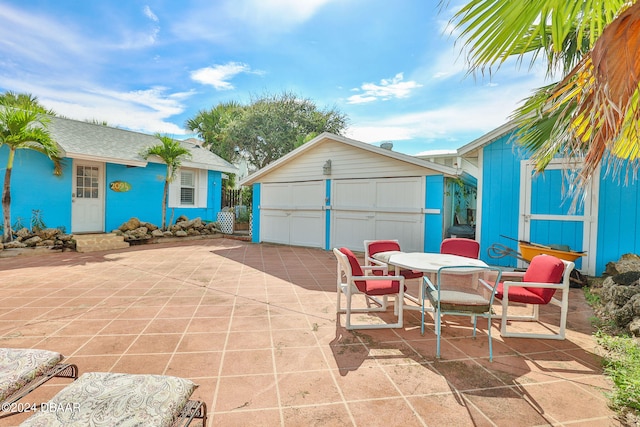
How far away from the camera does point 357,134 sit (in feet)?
65.1

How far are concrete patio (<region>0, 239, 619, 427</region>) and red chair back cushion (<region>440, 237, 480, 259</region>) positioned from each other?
1250 mm

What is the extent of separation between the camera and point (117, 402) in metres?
1.37

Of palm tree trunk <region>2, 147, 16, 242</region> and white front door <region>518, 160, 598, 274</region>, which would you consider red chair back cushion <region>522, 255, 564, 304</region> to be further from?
palm tree trunk <region>2, 147, 16, 242</region>

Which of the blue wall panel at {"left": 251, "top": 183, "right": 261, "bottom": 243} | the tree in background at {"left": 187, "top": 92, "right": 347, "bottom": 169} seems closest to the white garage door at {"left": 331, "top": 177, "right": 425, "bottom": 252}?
the blue wall panel at {"left": 251, "top": 183, "right": 261, "bottom": 243}

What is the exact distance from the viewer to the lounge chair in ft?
4.95

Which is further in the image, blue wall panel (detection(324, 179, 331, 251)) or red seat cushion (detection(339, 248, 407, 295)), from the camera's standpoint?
blue wall panel (detection(324, 179, 331, 251))

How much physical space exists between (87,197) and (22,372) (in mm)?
9920

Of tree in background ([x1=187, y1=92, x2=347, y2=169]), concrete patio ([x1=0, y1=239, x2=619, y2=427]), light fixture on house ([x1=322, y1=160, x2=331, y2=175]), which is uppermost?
tree in background ([x1=187, y1=92, x2=347, y2=169])

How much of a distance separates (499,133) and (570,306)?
3.53 m

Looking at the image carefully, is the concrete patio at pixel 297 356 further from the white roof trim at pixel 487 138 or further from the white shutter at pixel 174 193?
the white shutter at pixel 174 193

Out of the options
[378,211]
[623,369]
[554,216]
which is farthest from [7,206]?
[554,216]

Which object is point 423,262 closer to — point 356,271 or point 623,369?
point 356,271

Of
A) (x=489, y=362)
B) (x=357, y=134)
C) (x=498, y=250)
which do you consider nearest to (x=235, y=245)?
(x=498, y=250)

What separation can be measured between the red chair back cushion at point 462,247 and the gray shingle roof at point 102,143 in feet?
31.4
